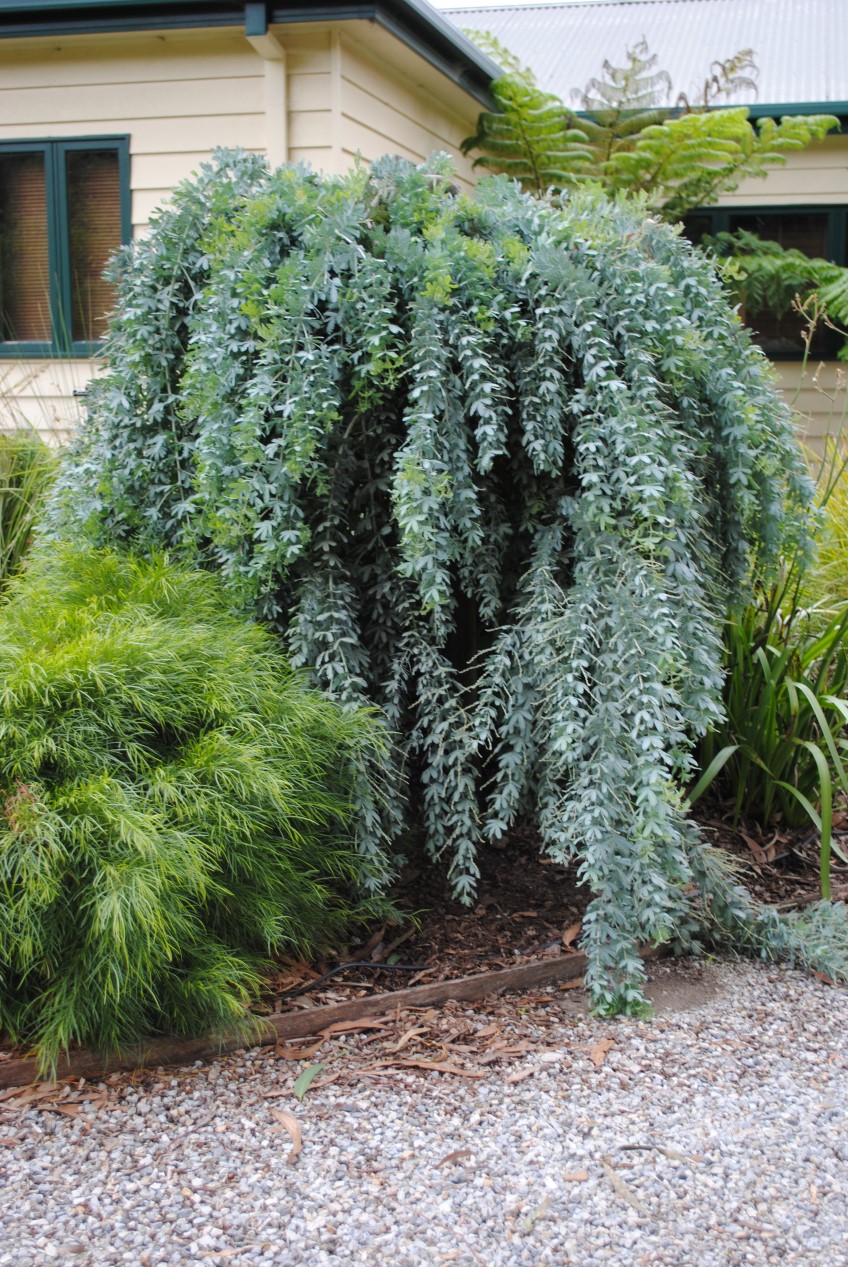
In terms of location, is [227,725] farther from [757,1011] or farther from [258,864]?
[757,1011]

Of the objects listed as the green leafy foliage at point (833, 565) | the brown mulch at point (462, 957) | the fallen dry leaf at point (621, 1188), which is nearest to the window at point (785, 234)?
the green leafy foliage at point (833, 565)

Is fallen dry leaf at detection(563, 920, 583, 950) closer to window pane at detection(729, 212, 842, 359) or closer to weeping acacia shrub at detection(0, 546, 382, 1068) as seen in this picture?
weeping acacia shrub at detection(0, 546, 382, 1068)

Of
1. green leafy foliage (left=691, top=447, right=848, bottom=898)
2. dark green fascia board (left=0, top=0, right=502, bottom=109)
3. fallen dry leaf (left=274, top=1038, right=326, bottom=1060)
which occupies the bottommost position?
fallen dry leaf (left=274, top=1038, right=326, bottom=1060)

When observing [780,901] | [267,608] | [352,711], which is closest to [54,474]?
[267,608]

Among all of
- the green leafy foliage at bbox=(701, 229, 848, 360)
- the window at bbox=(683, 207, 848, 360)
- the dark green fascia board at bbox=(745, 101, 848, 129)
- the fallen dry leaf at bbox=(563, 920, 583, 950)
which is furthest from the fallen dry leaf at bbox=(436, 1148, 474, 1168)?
the dark green fascia board at bbox=(745, 101, 848, 129)

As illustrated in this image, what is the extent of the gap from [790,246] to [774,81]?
1.29 m

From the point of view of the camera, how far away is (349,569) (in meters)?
3.32

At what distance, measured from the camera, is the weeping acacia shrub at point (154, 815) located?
2492 millimetres

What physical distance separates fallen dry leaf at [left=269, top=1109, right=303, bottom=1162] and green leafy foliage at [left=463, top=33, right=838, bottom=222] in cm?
674

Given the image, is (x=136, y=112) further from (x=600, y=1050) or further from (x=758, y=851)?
(x=600, y=1050)

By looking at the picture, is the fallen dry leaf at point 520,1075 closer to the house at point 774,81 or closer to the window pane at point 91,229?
the window pane at point 91,229

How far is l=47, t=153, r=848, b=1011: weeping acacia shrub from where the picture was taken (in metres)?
2.95

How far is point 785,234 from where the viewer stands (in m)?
9.24

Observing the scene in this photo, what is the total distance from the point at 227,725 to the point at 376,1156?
42.4 inches
